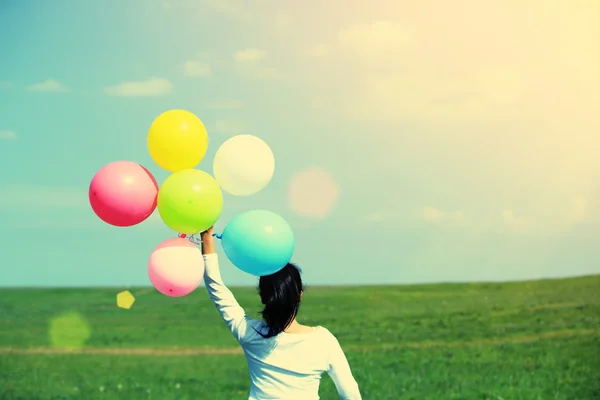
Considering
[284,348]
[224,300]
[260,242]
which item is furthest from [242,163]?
[284,348]

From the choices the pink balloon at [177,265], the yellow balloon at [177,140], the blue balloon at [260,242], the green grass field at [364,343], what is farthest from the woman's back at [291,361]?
the green grass field at [364,343]

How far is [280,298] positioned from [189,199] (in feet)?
3.18

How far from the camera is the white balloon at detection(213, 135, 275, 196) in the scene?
5305mm

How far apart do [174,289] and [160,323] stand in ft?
51.4

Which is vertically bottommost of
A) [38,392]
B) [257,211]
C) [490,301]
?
[38,392]

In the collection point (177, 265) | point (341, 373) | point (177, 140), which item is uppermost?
point (177, 140)

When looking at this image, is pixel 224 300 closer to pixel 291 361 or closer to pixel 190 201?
pixel 291 361

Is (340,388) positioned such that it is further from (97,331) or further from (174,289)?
(97,331)

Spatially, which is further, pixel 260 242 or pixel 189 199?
pixel 189 199

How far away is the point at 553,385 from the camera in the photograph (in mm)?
12766

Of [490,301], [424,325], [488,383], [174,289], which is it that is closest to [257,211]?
[174,289]

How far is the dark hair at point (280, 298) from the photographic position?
4398 millimetres

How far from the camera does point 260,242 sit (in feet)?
15.3

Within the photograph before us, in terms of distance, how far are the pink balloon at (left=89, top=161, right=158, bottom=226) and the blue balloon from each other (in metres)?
0.72
